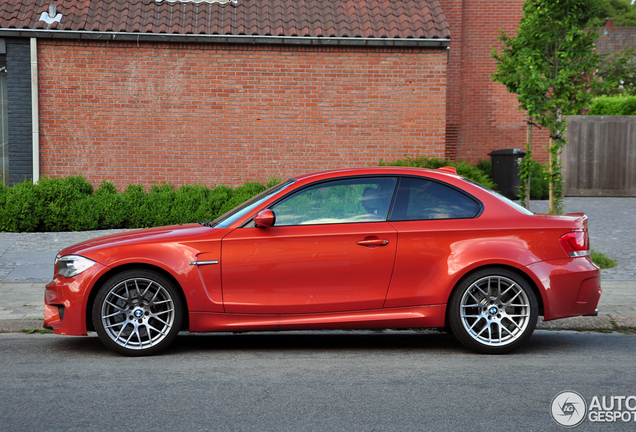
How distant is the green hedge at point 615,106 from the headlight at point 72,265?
19.8m

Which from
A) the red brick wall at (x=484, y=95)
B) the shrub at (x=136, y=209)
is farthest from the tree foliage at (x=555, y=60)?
the red brick wall at (x=484, y=95)

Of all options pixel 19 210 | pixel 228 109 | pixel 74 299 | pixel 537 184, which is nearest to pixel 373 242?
pixel 74 299

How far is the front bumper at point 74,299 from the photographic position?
5.38 m

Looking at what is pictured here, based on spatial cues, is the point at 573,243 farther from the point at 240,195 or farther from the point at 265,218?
the point at 240,195

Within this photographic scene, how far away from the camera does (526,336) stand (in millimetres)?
5523

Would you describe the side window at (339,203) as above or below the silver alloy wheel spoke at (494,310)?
above

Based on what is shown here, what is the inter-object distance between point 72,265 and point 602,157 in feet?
58.7

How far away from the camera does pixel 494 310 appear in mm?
5496

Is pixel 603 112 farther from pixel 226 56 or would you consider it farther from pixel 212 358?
pixel 212 358

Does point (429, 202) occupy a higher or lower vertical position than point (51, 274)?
higher

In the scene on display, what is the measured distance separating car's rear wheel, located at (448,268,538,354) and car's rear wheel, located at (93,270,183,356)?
7.53 feet

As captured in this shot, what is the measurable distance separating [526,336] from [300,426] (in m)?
2.45

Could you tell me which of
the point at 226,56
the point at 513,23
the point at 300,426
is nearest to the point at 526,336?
the point at 300,426

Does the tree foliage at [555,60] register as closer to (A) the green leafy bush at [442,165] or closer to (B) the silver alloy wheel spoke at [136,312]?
(A) the green leafy bush at [442,165]
